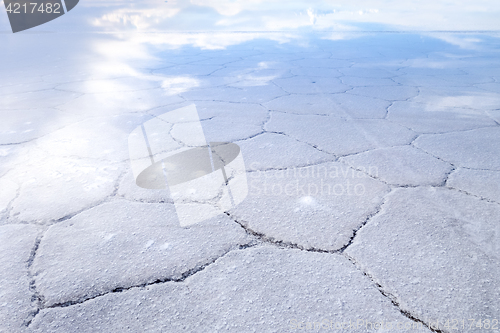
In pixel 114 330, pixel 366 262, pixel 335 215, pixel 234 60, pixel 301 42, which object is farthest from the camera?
pixel 301 42

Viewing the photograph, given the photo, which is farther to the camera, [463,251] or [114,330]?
[463,251]

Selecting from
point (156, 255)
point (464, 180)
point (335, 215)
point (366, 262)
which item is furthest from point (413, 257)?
point (156, 255)

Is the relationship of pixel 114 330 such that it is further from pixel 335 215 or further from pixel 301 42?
pixel 301 42

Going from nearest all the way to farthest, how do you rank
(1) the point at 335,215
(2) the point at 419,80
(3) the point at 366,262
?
(3) the point at 366,262
(1) the point at 335,215
(2) the point at 419,80

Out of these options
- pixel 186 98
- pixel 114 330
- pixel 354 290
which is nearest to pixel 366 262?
pixel 354 290

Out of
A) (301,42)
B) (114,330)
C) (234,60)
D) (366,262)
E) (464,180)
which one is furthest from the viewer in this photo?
(301,42)

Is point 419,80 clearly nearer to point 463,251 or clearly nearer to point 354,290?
point 463,251
